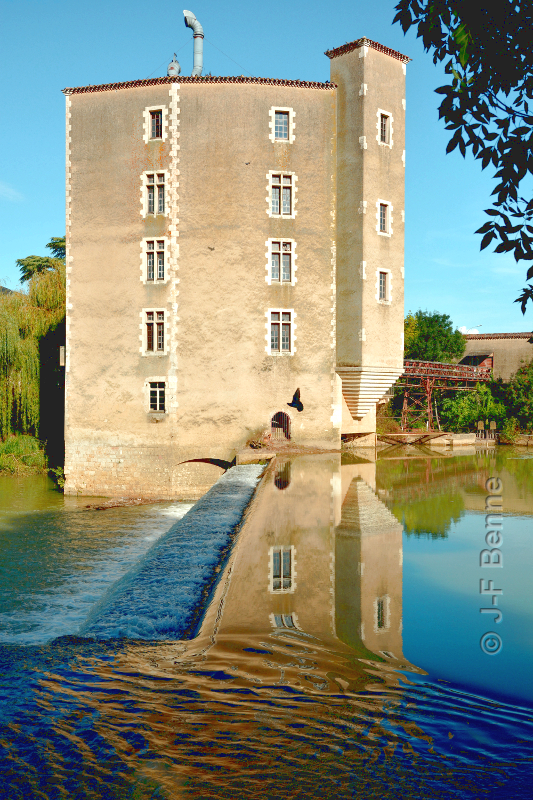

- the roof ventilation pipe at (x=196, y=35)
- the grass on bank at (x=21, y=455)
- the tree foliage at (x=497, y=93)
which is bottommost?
the grass on bank at (x=21, y=455)

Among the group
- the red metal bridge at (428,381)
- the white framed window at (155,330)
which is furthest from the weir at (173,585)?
the red metal bridge at (428,381)

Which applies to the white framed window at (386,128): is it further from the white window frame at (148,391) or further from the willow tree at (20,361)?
the willow tree at (20,361)

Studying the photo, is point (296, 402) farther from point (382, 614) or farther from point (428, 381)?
point (382, 614)

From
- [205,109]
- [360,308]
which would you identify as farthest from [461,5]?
[205,109]

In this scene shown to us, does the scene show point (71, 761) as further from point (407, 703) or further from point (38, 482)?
point (38, 482)

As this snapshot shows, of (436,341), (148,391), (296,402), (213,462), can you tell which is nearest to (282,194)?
(296,402)

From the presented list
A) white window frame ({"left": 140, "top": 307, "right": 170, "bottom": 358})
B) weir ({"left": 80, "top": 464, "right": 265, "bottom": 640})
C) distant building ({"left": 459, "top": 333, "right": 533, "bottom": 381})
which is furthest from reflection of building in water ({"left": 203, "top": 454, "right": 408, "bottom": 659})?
distant building ({"left": 459, "top": 333, "right": 533, "bottom": 381})

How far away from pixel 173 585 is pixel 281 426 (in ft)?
50.4

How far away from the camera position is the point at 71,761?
10.9 ft

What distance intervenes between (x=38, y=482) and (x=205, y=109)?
1559 centimetres

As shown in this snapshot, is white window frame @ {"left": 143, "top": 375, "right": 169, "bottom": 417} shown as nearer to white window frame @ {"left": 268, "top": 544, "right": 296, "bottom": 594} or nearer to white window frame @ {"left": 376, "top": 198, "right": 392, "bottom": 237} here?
white window frame @ {"left": 376, "top": 198, "right": 392, "bottom": 237}

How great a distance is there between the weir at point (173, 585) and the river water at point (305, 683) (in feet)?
0.57

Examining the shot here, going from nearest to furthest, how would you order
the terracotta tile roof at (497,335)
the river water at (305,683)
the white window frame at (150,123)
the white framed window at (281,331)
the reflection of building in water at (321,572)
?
1. the river water at (305,683)
2. the reflection of building in water at (321,572)
3. the white framed window at (281,331)
4. the white window frame at (150,123)
5. the terracotta tile roof at (497,335)

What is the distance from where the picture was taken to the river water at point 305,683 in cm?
314
